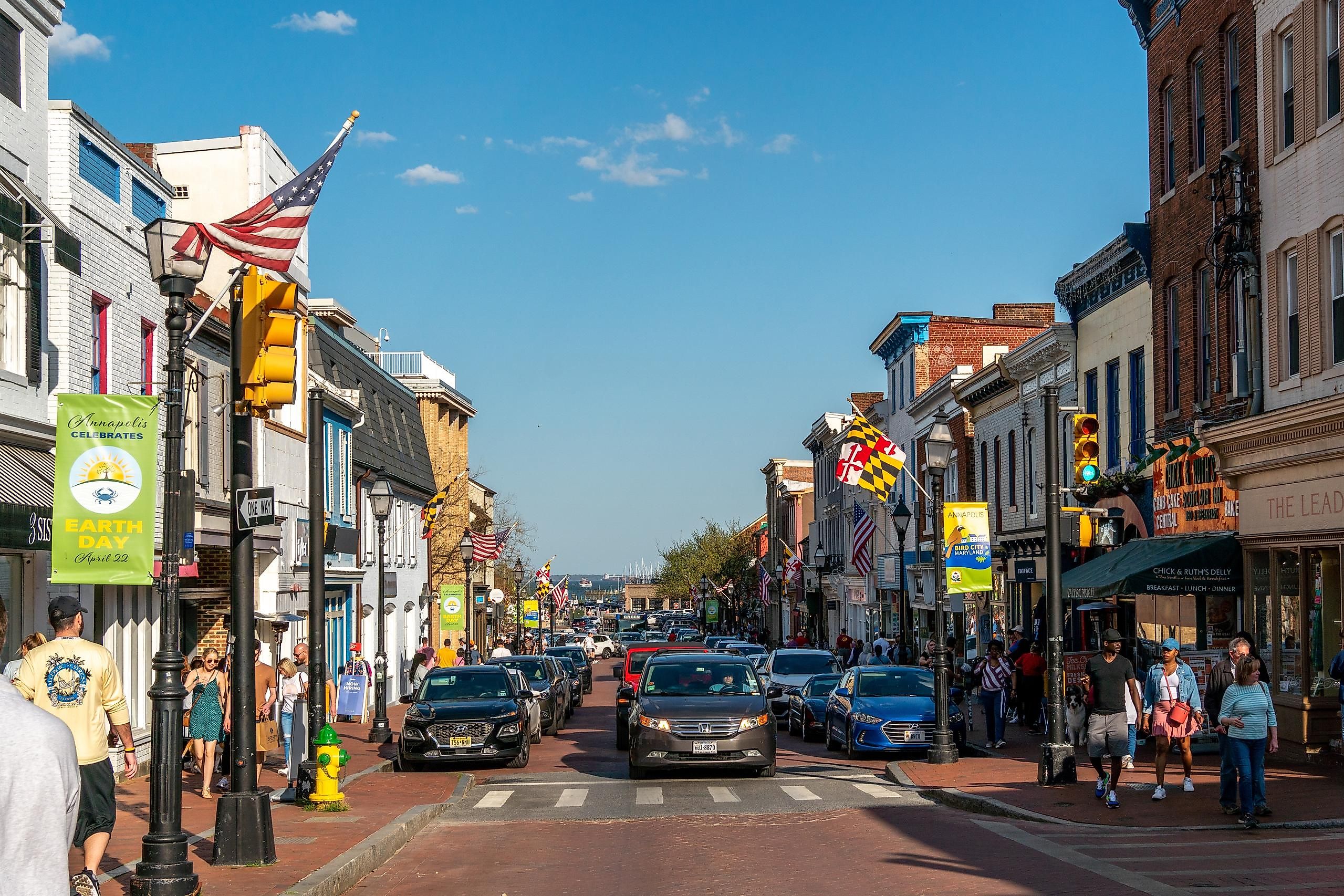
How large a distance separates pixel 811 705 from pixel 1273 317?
10937 millimetres

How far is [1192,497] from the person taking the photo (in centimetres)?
2417

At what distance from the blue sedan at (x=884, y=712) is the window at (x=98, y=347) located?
484 inches

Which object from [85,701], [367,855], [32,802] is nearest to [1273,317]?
[367,855]

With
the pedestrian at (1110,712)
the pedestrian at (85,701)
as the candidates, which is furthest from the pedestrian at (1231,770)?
the pedestrian at (85,701)

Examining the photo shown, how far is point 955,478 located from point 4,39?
3437 cm

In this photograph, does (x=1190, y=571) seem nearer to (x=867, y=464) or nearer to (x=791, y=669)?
(x=791, y=669)

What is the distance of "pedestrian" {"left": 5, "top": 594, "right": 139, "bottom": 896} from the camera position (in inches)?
384

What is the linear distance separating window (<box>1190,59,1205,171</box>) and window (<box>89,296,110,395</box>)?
58.4 ft

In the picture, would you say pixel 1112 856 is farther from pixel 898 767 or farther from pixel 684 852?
pixel 898 767

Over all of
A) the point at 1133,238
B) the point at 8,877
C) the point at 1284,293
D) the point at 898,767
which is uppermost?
the point at 1133,238

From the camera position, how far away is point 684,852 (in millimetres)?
13281

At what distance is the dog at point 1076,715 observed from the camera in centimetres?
2042

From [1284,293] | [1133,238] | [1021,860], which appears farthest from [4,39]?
[1133,238]

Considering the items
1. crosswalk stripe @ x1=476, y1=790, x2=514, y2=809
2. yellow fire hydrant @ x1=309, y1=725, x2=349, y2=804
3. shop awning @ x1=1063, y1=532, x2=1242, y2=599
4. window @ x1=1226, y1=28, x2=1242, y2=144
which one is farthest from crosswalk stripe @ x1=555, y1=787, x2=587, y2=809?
window @ x1=1226, y1=28, x2=1242, y2=144
